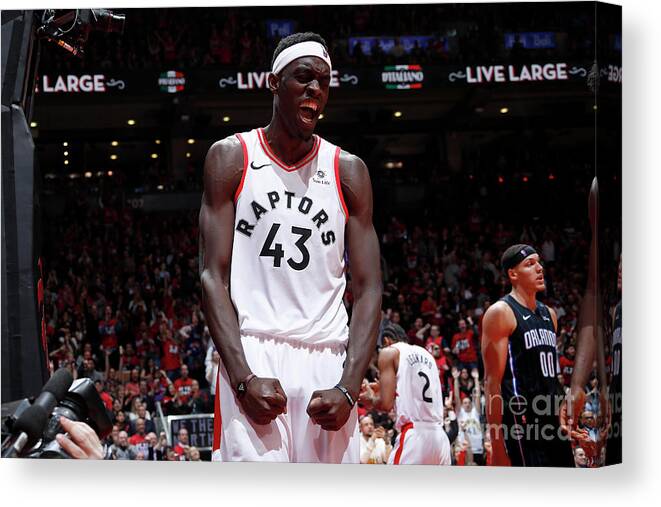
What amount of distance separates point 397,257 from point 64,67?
99.0 inches

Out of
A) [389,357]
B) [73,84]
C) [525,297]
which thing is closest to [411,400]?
[389,357]

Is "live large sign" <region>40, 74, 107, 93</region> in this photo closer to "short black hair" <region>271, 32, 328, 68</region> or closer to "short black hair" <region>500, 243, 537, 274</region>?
"short black hair" <region>271, 32, 328, 68</region>

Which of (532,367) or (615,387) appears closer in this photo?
(615,387)

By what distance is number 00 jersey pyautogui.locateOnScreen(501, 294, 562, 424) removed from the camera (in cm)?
709

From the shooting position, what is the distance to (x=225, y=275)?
5.97 metres

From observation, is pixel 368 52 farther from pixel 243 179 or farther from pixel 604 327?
pixel 604 327

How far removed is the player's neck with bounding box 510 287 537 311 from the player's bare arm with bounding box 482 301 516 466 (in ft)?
0.29

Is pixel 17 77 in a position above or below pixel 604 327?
above

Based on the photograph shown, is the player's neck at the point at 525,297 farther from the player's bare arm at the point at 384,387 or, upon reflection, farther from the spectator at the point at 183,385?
the spectator at the point at 183,385

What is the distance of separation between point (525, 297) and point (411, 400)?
3.23 feet

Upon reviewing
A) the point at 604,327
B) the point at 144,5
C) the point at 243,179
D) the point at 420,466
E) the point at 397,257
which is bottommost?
the point at 420,466

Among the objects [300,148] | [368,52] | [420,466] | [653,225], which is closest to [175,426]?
[420,466]

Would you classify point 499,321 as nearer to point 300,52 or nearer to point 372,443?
point 372,443

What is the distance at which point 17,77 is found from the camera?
729 cm
